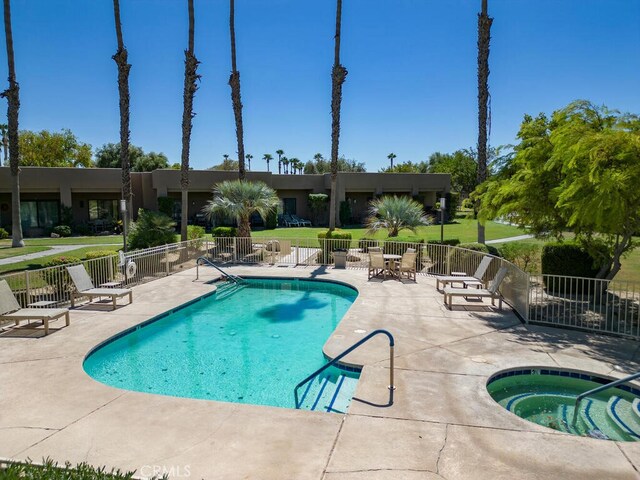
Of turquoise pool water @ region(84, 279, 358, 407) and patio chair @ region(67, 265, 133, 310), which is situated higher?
patio chair @ region(67, 265, 133, 310)

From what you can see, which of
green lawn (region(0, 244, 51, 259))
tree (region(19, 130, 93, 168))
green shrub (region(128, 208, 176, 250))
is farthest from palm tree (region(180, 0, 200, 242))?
tree (region(19, 130, 93, 168))

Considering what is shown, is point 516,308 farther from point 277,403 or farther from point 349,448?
point 349,448

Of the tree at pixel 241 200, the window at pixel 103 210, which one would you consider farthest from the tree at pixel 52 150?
the tree at pixel 241 200

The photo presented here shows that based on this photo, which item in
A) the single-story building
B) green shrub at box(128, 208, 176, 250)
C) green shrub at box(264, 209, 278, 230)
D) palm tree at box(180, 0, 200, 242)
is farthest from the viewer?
green shrub at box(264, 209, 278, 230)

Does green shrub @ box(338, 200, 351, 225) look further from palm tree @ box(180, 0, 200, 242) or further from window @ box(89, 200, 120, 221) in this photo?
window @ box(89, 200, 120, 221)

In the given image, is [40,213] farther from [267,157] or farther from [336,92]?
[267,157]

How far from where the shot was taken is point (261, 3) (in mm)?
22500

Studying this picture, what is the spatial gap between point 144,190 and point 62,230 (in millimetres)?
6110

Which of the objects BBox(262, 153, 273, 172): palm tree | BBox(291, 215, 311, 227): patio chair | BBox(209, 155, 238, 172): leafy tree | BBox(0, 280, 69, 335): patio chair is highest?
BBox(262, 153, 273, 172): palm tree

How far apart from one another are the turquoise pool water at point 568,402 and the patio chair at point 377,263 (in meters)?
7.72

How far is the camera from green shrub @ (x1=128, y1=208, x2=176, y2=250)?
1695 centimetres

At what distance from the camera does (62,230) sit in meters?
29.0

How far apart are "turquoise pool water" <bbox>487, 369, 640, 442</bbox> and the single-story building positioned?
27.6m

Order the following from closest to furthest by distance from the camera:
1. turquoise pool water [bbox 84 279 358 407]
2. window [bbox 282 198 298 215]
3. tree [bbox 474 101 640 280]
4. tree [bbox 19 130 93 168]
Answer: turquoise pool water [bbox 84 279 358 407]
tree [bbox 474 101 640 280]
window [bbox 282 198 298 215]
tree [bbox 19 130 93 168]
